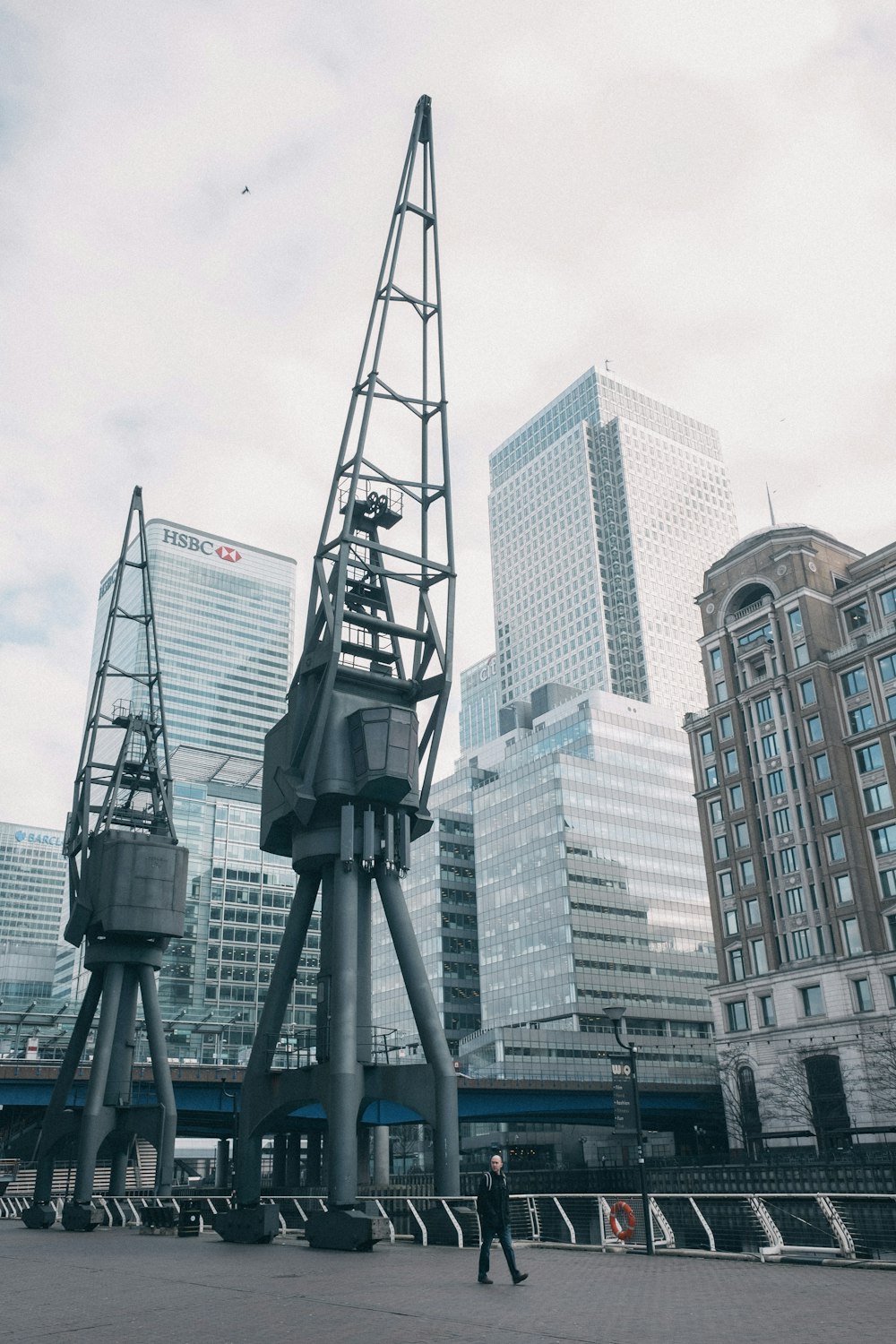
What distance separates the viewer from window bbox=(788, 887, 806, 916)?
253ft

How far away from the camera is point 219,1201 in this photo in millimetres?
38750

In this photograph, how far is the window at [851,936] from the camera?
7244 cm

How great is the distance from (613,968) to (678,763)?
103ft

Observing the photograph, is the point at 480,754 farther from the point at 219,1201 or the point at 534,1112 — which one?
the point at 219,1201

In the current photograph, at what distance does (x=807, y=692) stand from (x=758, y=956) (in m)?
19.9

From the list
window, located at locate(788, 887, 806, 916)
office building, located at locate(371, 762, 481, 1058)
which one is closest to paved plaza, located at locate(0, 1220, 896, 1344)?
window, located at locate(788, 887, 806, 916)

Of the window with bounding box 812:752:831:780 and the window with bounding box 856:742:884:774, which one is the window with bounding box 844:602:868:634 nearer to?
the window with bounding box 856:742:884:774

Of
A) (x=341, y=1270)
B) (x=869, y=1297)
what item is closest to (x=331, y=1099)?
(x=341, y=1270)

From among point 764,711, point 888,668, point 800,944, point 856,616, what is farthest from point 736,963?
point 856,616

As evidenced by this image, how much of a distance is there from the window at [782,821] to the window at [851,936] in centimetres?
804

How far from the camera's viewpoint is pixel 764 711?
276 feet

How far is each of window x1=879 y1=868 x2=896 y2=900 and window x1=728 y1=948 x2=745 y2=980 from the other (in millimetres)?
12797

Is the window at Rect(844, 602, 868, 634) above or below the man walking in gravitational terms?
above

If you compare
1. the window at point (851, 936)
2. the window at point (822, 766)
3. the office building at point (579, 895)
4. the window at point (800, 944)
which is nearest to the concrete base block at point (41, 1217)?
the window at point (851, 936)
